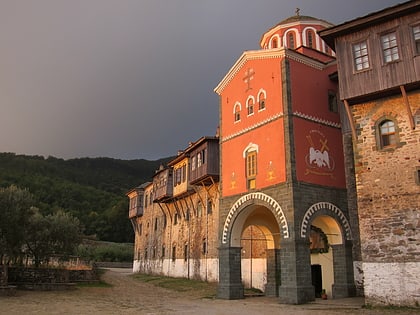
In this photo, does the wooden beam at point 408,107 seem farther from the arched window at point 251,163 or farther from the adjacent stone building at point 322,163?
the arched window at point 251,163

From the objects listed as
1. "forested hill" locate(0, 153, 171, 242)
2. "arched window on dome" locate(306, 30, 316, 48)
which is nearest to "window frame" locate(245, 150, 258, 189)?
"arched window on dome" locate(306, 30, 316, 48)

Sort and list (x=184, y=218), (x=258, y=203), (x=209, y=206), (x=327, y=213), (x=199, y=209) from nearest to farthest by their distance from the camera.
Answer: (x=327, y=213) < (x=258, y=203) < (x=209, y=206) < (x=199, y=209) < (x=184, y=218)

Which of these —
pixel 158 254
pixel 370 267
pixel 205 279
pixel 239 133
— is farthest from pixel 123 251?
pixel 370 267

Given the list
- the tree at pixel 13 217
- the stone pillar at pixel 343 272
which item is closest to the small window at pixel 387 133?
the stone pillar at pixel 343 272

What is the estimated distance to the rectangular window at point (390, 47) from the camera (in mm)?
14984

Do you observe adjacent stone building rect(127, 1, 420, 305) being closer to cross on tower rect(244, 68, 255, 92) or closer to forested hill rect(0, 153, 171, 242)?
cross on tower rect(244, 68, 255, 92)

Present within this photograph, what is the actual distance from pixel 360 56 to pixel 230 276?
442 inches

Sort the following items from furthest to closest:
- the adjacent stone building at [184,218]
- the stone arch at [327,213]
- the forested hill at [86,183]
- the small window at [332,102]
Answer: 1. the forested hill at [86,183]
2. the adjacent stone building at [184,218]
3. the small window at [332,102]
4. the stone arch at [327,213]

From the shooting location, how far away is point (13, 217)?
63.1ft

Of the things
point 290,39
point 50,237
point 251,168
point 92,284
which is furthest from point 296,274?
point 50,237

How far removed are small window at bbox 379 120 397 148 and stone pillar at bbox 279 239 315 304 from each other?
5.11m

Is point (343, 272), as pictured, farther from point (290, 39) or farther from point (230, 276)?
point (290, 39)

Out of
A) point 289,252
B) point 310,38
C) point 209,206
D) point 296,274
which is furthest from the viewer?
point 209,206

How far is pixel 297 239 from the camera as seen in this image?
17047 mm
